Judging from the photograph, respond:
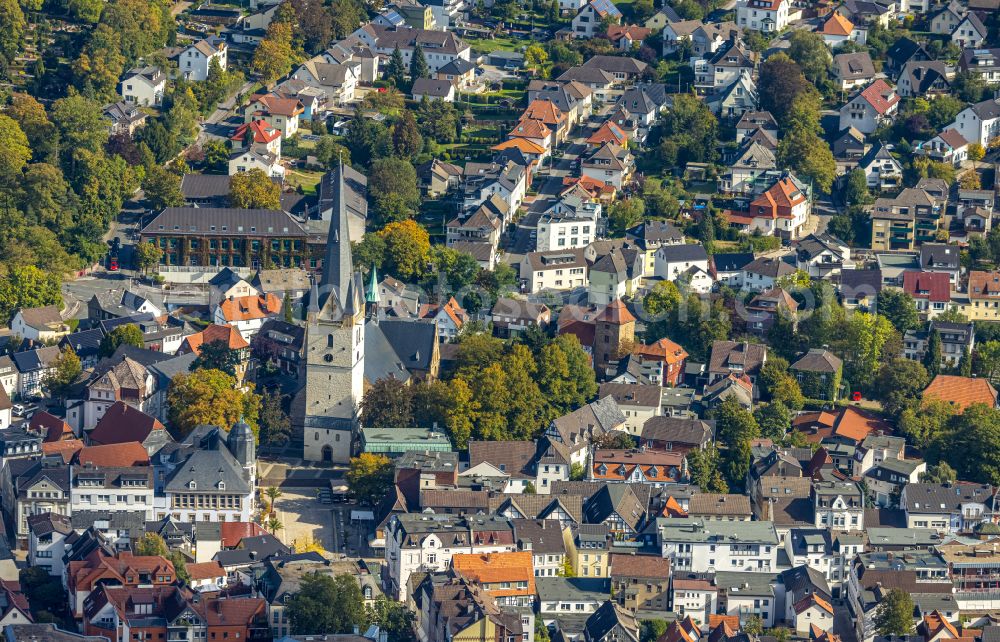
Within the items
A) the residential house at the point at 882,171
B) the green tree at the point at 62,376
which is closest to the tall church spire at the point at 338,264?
the green tree at the point at 62,376

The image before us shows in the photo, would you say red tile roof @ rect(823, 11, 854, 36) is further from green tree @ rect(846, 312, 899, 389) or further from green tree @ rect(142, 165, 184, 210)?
green tree @ rect(142, 165, 184, 210)

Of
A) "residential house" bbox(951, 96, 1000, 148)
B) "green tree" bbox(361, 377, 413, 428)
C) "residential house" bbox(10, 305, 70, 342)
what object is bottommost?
"green tree" bbox(361, 377, 413, 428)

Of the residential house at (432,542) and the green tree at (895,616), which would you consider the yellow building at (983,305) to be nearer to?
the green tree at (895,616)

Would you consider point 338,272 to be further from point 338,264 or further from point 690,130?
point 690,130

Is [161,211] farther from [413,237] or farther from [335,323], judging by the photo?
[335,323]

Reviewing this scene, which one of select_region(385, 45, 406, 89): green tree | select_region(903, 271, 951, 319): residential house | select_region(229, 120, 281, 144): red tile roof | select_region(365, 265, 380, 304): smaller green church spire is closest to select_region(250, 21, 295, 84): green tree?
select_region(385, 45, 406, 89): green tree

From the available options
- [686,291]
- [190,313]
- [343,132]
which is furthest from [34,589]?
[343,132]
